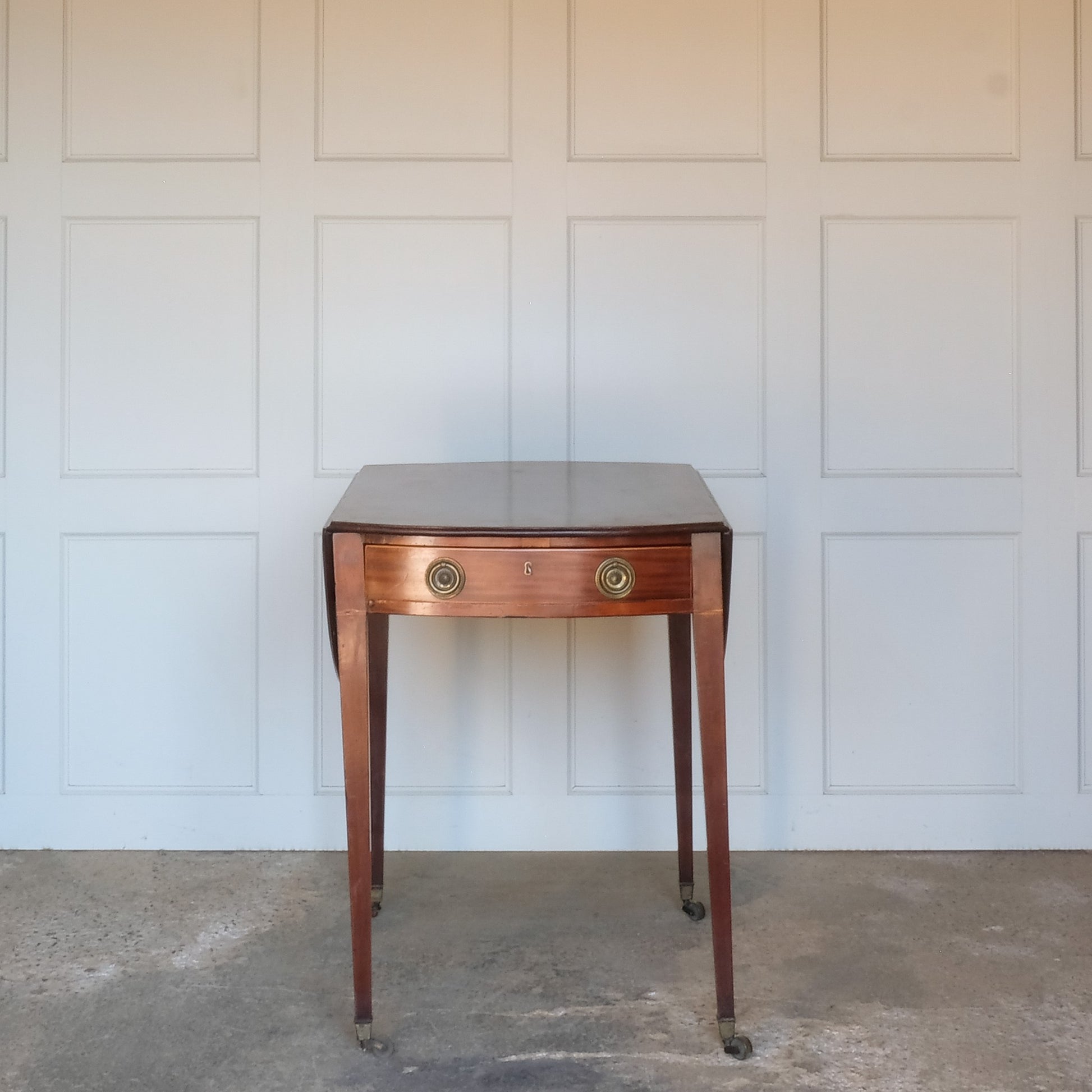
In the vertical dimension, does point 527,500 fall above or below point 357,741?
above

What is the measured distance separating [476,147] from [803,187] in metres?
0.77

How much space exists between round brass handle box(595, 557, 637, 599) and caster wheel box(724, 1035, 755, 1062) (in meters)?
0.73

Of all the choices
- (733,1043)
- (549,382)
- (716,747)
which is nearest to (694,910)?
(733,1043)

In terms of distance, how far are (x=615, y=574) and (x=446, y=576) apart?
26 centimetres

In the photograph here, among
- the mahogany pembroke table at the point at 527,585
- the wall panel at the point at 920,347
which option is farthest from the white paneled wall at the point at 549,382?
the mahogany pembroke table at the point at 527,585

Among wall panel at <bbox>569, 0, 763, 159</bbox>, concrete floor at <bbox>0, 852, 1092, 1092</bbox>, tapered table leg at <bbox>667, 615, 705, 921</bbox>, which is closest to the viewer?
concrete floor at <bbox>0, 852, 1092, 1092</bbox>

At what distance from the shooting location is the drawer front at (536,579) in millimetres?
1669

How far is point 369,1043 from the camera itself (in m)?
1.71

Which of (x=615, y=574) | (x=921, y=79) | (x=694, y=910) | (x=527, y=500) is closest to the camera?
(x=615, y=574)

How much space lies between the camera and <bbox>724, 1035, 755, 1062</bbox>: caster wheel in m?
1.68

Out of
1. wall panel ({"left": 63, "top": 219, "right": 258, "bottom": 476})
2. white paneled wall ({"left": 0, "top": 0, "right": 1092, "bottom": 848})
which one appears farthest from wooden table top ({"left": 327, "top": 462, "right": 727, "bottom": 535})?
wall panel ({"left": 63, "top": 219, "right": 258, "bottom": 476})

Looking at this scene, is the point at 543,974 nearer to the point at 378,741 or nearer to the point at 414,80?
the point at 378,741

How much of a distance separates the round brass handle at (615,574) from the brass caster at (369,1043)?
2.59 ft

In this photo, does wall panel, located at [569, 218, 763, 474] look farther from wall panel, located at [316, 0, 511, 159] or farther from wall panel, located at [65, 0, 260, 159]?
wall panel, located at [65, 0, 260, 159]
